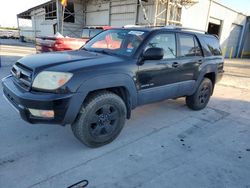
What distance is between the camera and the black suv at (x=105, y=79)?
2.61 meters

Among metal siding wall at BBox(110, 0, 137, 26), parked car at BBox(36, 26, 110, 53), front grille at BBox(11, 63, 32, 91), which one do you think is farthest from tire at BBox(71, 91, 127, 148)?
metal siding wall at BBox(110, 0, 137, 26)

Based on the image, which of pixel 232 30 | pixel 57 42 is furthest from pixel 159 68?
pixel 232 30

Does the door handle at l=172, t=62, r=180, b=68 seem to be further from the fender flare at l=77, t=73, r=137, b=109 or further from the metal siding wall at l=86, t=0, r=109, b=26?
the metal siding wall at l=86, t=0, r=109, b=26

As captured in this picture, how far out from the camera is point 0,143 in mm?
3092

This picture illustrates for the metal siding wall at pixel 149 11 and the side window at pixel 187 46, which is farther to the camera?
the metal siding wall at pixel 149 11

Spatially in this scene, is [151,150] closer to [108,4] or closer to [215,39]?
[215,39]

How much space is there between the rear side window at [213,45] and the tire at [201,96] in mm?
688

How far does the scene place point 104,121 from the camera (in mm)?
3105

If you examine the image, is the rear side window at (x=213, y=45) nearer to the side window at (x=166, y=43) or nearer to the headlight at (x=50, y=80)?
the side window at (x=166, y=43)

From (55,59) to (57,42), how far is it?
554 cm

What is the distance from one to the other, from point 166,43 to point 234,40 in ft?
76.0

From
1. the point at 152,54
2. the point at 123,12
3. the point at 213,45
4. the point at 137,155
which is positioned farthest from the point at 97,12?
the point at 137,155

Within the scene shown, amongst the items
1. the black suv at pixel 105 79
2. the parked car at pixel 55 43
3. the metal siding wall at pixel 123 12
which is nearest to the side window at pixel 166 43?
the black suv at pixel 105 79

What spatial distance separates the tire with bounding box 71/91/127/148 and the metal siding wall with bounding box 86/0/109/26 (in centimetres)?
1897
